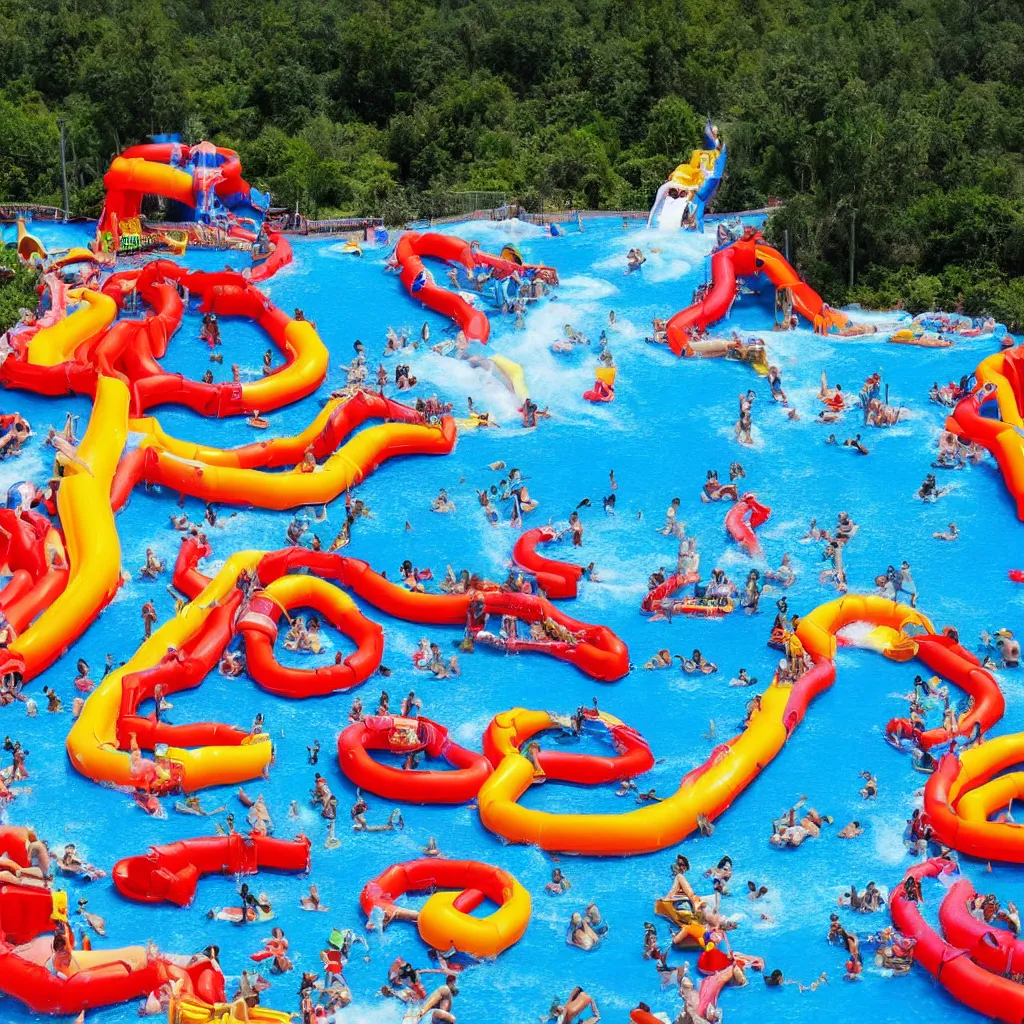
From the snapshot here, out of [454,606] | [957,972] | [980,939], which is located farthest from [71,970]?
[980,939]

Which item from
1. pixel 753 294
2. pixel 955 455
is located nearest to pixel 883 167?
pixel 753 294

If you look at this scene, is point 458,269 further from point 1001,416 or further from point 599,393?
point 1001,416

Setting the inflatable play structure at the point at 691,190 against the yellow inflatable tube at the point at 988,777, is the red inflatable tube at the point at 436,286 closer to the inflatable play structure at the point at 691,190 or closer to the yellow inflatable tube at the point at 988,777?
the inflatable play structure at the point at 691,190

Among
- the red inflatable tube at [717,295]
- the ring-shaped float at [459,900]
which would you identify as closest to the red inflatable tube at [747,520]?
the red inflatable tube at [717,295]

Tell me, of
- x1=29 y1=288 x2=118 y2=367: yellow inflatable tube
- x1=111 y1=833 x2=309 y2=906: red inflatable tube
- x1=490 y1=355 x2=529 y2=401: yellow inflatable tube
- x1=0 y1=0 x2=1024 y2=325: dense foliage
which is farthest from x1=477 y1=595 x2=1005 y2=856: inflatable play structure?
x1=29 y1=288 x2=118 y2=367: yellow inflatable tube

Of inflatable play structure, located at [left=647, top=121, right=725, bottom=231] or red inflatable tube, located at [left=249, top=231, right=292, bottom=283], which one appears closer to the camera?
red inflatable tube, located at [left=249, top=231, right=292, bottom=283]

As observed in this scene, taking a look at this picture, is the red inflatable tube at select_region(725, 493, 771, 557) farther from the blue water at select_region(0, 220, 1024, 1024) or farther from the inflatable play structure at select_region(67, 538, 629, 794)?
the inflatable play structure at select_region(67, 538, 629, 794)
